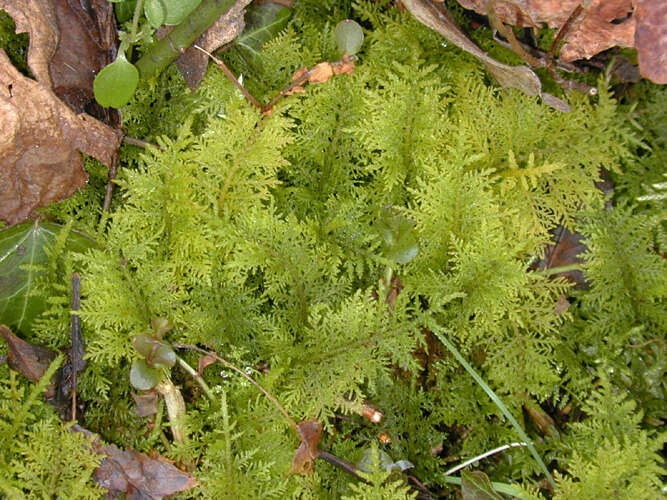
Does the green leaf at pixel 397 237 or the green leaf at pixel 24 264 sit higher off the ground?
the green leaf at pixel 397 237

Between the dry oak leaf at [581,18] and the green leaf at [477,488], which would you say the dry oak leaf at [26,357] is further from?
the dry oak leaf at [581,18]

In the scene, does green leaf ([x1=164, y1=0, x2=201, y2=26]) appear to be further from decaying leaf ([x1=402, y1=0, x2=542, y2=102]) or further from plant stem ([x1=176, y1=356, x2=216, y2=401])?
plant stem ([x1=176, y1=356, x2=216, y2=401])

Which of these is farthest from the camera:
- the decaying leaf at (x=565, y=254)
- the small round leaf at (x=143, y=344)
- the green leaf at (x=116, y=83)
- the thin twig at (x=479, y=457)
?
the decaying leaf at (x=565, y=254)

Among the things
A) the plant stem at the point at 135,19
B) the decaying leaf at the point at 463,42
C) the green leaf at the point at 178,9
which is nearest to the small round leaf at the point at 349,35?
the decaying leaf at the point at 463,42

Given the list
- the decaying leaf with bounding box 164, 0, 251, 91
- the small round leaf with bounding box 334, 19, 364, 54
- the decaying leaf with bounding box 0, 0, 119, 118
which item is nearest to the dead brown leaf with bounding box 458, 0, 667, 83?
the small round leaf with bounding box 334, 19, 364, 54

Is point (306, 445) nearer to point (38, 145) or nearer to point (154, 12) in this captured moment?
point (38, 145)

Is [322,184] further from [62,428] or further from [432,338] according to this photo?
[62,428]

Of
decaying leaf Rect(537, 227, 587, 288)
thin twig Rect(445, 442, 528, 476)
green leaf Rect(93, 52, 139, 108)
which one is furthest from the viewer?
decaying leaf Rect(537, 227, 587, 288)
